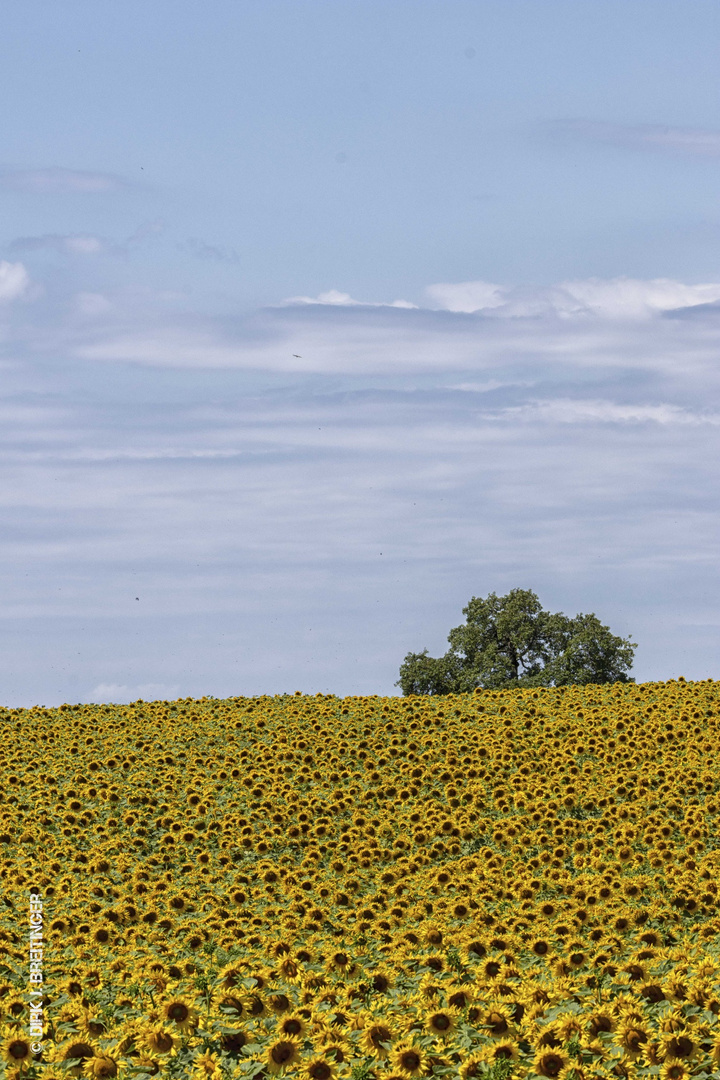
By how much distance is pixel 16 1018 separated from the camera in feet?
37.9

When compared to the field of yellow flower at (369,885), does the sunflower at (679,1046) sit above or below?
below

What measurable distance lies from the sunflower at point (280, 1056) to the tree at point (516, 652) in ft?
151

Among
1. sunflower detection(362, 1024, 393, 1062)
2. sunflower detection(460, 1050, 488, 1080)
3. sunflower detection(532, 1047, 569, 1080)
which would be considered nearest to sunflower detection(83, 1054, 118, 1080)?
sunflower detection(362, 1024, 393, 1062)

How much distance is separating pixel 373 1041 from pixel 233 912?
6.10 m

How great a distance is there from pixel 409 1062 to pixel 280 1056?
109cm

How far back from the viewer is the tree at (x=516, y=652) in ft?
186

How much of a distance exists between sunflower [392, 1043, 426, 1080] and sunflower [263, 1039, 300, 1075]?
0.85 metres

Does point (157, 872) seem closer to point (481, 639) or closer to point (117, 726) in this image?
point (117, 726)

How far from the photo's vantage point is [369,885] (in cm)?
1769

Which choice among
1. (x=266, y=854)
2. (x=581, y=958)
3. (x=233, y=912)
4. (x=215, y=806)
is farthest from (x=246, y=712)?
(x=581, y=958)

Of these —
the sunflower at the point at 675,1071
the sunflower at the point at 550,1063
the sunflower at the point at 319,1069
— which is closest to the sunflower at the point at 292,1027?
the sunflower at the point at 319,1069

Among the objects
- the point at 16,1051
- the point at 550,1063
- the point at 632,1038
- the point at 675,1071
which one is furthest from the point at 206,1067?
the point at 675,1071

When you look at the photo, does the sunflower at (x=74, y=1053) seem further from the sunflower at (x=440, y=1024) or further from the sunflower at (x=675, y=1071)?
the sunflower at (x=675, y=1071)

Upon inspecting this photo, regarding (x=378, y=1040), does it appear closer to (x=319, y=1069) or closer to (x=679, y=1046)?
(x=319, y=1069)
